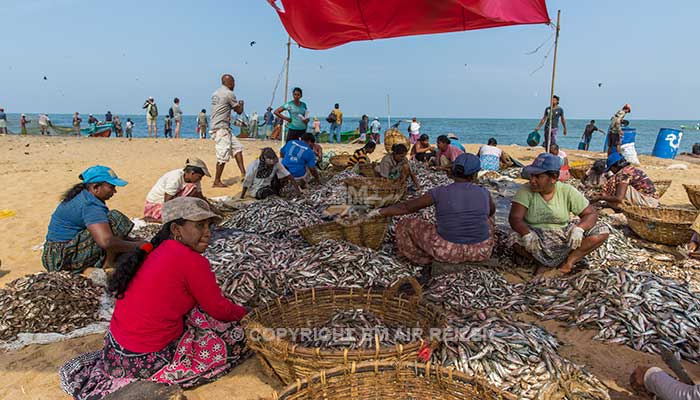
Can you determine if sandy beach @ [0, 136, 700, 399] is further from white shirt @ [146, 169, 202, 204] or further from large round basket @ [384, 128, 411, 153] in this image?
large round basket @ [384, 128, 411, 153]

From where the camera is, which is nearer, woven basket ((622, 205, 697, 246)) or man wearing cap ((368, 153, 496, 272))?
man wearing cap ((368, 153, 496, 272))

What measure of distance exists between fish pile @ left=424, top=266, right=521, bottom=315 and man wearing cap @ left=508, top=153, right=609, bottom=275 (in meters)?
0.65

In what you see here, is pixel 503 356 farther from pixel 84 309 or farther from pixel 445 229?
pixel 84 309

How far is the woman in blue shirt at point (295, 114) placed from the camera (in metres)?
10.0

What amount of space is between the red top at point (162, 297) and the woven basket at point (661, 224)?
6.04 metres

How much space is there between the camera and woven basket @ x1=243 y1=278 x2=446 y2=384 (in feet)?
8.50

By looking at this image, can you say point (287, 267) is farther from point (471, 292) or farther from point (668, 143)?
point (668, 143)

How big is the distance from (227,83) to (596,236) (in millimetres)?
7367

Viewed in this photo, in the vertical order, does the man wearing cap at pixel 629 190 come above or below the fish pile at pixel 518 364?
above

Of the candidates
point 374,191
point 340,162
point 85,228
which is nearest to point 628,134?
point 340,162

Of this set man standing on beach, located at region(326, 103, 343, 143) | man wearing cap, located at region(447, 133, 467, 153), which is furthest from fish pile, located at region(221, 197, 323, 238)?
man standing on beach, located at region(326, 103, 343, 143)

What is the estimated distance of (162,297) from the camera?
2.72 meters

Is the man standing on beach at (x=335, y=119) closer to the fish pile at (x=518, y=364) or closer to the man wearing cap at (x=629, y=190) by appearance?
the man wearing cap at (x=629, y=190)

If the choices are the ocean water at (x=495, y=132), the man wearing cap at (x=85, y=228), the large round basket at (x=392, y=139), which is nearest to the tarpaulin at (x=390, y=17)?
the man wearing cap at (x=85, y=228)
